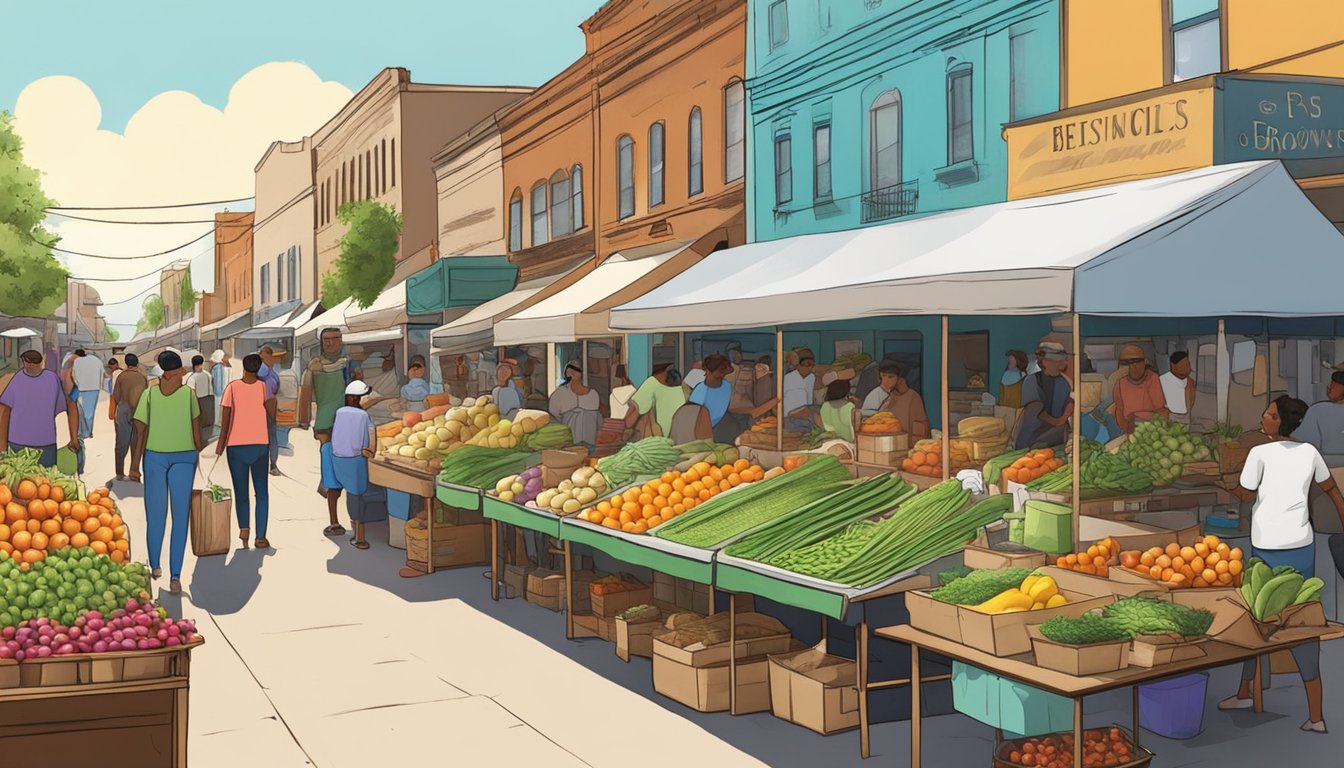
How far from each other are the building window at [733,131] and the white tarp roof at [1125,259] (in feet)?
37.3

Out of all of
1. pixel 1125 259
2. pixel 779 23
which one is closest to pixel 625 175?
pixel 779 23

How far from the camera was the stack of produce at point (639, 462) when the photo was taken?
1038 cm

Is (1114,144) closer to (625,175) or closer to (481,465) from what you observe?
(481,465)

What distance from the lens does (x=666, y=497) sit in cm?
950

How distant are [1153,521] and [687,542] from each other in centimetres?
308

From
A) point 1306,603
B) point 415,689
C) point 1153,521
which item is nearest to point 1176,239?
point 1153,521

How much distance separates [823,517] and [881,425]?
295 cm

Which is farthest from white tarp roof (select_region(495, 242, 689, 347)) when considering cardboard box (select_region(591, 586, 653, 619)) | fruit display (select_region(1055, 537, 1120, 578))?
fruit display (select_region(1055, 537, 1120, 578))

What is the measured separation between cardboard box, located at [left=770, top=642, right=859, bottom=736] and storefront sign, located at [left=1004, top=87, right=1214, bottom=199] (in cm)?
636

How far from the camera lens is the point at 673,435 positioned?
12.0 meters

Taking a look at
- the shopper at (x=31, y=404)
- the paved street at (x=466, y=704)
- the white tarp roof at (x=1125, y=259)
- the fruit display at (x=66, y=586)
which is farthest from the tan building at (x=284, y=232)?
the fruit display at (x=66, y=586)

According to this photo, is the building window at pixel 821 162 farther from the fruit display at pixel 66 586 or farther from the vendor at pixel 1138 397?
the fruit display at pixel 66 586

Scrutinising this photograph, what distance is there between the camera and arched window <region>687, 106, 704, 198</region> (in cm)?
2241

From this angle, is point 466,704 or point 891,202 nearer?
point 466,704
